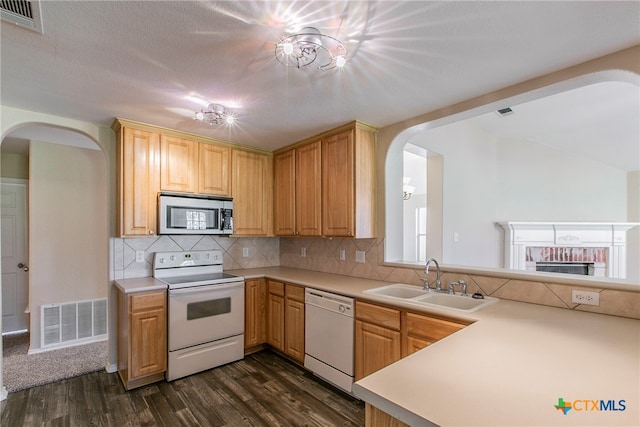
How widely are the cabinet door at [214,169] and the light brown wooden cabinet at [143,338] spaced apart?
119 centimetres

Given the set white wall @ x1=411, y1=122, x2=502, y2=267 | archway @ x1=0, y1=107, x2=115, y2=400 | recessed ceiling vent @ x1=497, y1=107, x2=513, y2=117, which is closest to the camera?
archway @ x1=0, y1=107, x2=115, y2=400

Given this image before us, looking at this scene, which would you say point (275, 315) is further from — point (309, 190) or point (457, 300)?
point (457, 300)

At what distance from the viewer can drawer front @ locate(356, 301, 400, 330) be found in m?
2.14

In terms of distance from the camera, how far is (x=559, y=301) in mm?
1964

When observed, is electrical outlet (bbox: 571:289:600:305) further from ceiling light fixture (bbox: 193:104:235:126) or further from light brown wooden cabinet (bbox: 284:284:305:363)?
ceiling light fixture (bbox: 193:104:235:126)

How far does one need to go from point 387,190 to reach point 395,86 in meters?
1.11

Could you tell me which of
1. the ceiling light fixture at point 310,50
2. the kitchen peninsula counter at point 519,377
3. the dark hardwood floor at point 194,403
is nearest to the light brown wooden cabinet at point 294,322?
the dark hardwood floor at point 194,403

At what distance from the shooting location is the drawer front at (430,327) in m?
1.83

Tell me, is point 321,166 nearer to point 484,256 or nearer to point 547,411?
point 547,411

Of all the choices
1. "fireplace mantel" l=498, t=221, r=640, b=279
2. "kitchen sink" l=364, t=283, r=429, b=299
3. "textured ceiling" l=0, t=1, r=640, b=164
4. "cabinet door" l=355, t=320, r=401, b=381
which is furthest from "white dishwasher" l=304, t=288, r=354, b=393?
"fireplace mantel" l=498, t=221, r=640, b=279

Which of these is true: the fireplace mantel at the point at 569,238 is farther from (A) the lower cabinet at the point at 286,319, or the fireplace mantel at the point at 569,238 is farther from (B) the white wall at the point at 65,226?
(B) the white wall at the point at 65,226

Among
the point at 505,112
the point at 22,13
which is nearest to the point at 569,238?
the point at 505,112

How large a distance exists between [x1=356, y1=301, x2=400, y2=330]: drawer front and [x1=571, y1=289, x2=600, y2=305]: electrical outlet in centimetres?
110

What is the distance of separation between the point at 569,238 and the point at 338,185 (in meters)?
4.13
